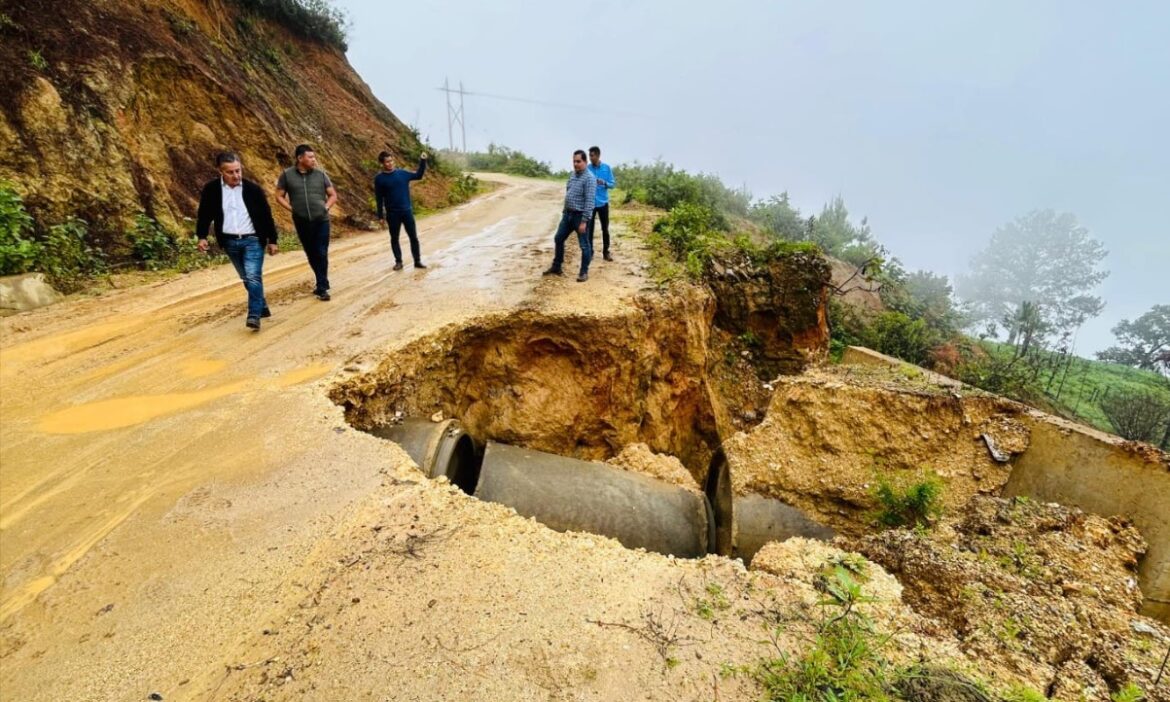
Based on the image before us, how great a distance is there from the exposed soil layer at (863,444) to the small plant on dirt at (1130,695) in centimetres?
242

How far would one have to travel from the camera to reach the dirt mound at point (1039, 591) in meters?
2.52

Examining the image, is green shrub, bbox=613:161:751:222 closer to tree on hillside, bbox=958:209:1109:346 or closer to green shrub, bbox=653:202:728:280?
green shrub, bbox=653:202:728:280

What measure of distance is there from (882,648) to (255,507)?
127 inches

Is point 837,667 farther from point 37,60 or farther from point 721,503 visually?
point 37,60

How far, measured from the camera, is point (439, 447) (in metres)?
3.90

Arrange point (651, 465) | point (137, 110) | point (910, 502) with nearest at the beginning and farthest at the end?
point (910, 502) → point (651, 465) → point (137, 110)

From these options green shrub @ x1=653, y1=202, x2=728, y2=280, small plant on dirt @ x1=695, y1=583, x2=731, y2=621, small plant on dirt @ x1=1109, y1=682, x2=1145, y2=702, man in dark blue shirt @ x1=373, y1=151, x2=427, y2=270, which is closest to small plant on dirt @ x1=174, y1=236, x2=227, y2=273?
man in dark blue shirt @ x1=373, y1=151, x2=427, y2=270

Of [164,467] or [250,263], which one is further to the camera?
[250,263]

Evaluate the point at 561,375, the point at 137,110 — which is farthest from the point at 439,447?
the point at 137,110

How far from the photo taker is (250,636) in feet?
7.14

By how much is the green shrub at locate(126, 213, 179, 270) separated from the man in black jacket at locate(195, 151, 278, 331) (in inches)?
138

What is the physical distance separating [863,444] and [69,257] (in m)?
9.64

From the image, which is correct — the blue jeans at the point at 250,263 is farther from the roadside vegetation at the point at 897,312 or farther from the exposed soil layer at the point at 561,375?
the roadside vegetation at the point at 897,312

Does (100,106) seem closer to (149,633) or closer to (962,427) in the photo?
(149,633)
